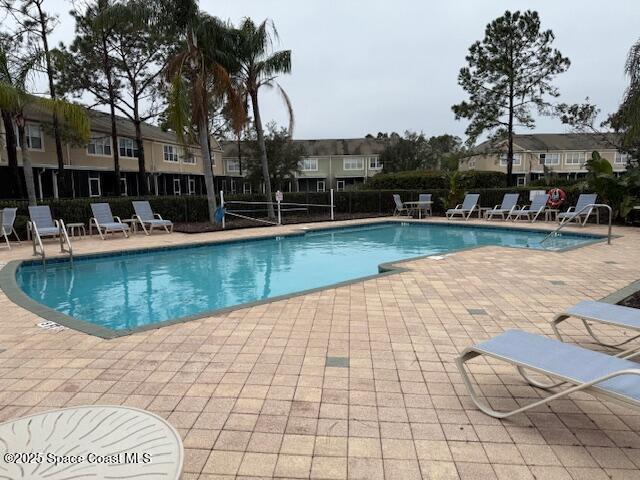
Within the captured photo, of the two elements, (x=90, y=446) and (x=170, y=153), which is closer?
(x=90, y=446)

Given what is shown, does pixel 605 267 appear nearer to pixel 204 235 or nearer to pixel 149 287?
pixel 149 287

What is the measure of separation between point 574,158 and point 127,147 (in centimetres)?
4047

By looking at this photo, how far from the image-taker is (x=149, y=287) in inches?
307

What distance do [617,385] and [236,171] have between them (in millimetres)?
41754

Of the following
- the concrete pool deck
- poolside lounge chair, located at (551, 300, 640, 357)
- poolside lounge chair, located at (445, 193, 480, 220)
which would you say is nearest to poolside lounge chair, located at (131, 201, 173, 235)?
the concrete pool deck

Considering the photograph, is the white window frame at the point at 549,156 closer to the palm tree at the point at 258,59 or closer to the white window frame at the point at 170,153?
the white window frame at the point at 170,153

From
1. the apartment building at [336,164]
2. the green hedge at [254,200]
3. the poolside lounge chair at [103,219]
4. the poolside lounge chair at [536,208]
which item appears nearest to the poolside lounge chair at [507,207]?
the poolside lounge chair at [536,208]

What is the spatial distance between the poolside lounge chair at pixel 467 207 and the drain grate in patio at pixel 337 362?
50.1 ft

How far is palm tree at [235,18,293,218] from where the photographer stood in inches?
590

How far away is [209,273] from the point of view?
29.4 ft

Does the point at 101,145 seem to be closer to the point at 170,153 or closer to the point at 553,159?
the point at 170,153

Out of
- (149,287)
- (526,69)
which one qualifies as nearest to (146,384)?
(149,287)

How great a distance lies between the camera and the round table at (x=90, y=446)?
58.9 inches

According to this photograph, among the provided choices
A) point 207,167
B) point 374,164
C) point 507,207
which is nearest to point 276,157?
point 207,167
